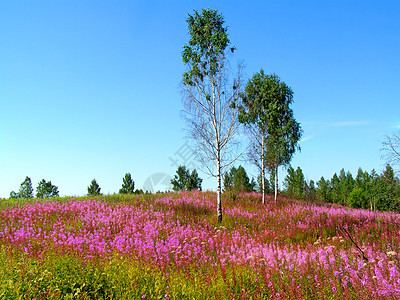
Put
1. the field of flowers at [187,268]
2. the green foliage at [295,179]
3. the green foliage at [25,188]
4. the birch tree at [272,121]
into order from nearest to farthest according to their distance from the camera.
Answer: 1. the field of flowers at [187,268]
2. the birch tree at [272,121]
3. the green foliage at [25,188]
4. the green foliage at [295,179]

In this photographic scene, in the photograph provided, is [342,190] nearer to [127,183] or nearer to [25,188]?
[127,183]

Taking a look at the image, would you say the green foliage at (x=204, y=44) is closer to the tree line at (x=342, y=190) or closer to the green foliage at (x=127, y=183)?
the tree line at (x=342, y=190)

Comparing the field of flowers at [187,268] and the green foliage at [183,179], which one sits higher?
the green foliage at [183,179]

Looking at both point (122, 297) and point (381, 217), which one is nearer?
point (122, 297)

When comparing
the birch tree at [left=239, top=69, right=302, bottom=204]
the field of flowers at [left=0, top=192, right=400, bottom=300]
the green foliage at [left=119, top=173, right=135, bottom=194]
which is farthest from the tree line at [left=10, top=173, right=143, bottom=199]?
the field of flowers at [left=0, top=192, right=400, bottom=300]

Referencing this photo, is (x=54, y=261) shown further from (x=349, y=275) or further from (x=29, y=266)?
Answer: (x=349, y=275)

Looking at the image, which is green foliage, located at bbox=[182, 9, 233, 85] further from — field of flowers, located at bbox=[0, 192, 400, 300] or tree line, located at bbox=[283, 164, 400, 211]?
tree line, located at bbox=[283, 164, 400, 211]

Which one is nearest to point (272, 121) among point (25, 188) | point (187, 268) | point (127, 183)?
point (187, 268)

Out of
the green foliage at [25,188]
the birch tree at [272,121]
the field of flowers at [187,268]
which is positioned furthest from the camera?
the green foliage at [25,188]

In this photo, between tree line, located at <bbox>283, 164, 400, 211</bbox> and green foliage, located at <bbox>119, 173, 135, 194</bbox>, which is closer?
green foliage, located at <bbox>119, 173, 135, 194</bbox>

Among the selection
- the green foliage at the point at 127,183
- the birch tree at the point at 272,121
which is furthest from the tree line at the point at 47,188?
the birch tree at the point at 272,121

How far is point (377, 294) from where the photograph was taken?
4.15m

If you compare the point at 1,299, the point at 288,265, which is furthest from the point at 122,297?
the point at 288,265

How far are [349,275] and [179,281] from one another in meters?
3.12
